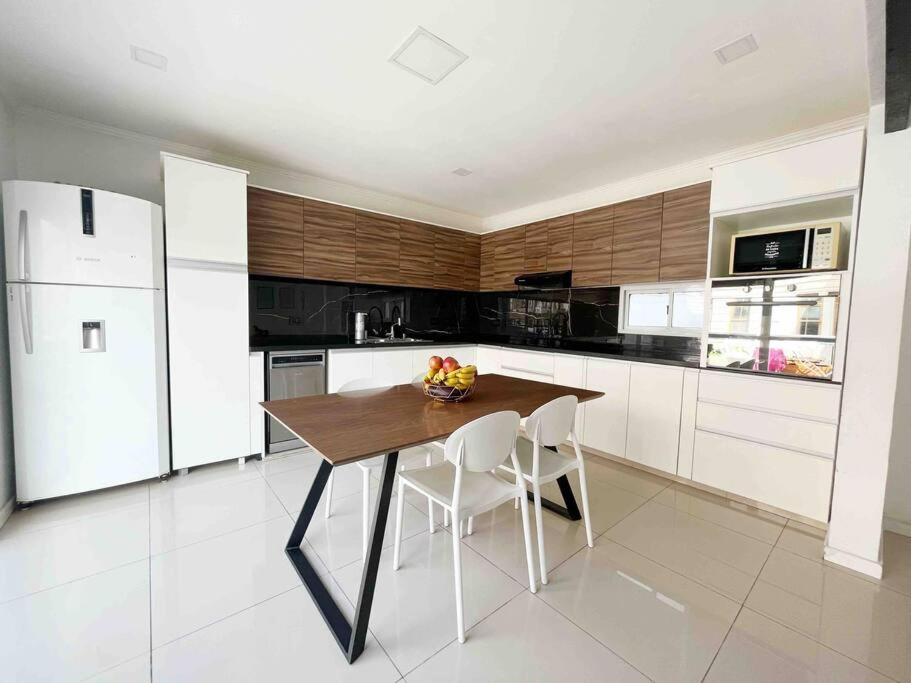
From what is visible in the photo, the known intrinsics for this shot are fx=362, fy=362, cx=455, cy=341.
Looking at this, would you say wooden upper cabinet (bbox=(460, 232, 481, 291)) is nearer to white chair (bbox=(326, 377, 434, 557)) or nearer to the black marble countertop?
the black marble countertop

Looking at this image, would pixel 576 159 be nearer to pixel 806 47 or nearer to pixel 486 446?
pixel 806 47

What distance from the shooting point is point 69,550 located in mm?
1793

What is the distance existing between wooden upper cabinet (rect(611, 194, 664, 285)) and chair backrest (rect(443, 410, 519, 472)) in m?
2.24

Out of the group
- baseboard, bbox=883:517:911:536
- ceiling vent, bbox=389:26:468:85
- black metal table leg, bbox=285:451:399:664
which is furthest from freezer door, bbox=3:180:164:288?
baseboard, bbox=883:517:911:536

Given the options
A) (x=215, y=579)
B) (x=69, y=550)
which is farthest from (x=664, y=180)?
(x=69, y=550)

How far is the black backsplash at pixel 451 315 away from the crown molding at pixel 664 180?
923mm

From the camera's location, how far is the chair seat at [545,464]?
5.79ft

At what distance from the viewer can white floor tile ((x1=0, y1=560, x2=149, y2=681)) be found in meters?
1.21

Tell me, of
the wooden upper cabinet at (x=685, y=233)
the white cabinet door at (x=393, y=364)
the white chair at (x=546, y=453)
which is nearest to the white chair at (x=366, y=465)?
the white chair at (x=546, y=453)

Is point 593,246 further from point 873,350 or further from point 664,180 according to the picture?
point 873,350

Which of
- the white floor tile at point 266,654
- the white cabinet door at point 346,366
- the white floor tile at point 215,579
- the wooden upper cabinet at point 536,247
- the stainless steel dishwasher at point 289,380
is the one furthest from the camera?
the wooden upper cabinet at point 536,247

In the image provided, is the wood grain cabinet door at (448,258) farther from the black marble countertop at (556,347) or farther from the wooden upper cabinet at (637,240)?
the wooden upper cabinet at (637,240)

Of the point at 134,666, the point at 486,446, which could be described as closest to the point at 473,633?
the point at 486,446

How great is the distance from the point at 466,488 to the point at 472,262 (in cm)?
340
